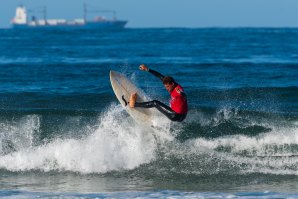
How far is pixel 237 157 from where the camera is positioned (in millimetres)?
15922

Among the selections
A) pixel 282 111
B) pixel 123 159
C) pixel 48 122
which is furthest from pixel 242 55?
pixel 123 159

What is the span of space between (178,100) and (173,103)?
0.15 metres

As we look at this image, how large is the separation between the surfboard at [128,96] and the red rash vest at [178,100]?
66.6 inches

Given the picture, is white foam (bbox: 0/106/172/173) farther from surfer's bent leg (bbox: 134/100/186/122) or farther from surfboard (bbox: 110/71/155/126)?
surfer's bent leg (bbox: 134/100/186/122)

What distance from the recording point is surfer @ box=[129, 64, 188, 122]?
1398 cm

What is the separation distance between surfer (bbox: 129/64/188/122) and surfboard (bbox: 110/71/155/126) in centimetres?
133

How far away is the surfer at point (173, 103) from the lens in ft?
45.9

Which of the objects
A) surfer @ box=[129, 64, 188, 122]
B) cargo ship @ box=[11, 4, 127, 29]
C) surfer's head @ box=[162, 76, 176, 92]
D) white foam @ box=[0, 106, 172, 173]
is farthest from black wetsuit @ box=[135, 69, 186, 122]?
cargo ship @ box=[11, 4, 127, 29]

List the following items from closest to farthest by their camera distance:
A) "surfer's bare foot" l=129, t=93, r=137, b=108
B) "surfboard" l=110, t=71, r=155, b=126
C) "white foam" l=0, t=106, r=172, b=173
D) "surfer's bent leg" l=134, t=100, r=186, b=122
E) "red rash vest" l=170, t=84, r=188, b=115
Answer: "red rash vest" l=170, t=84, r=188, b=115
"surfer's bent leg" l=134, t=100, r=186, b=122
"surfer's bare foot" l=129, t=93, r=137, b=108
"white foam" l=0, t=106, r=172, b=173
"surfboard" l=110, t=71, r=155, b=126

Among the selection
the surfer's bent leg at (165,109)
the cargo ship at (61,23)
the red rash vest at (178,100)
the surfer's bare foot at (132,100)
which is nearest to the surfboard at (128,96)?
the surfer's bare foot at (132,100)

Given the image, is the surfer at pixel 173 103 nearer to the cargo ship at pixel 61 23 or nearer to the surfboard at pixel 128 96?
the surfboard at pixel 128 96

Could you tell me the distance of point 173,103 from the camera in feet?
46.9

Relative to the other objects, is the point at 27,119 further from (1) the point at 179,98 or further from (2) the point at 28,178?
(1) the point at 179,98

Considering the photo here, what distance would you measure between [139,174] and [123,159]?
84 cm
